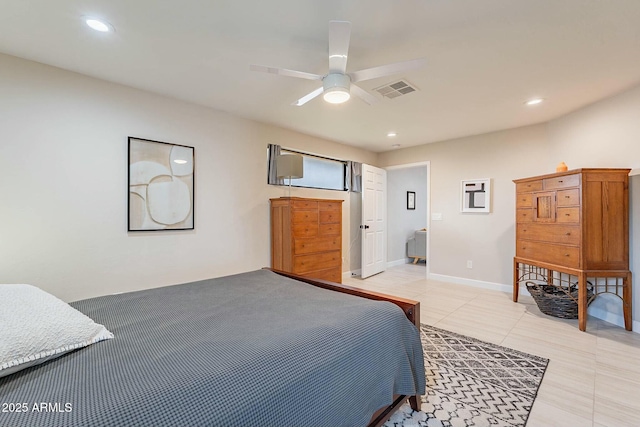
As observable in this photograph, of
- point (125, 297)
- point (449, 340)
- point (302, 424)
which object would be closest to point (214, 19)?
point (125, 297)

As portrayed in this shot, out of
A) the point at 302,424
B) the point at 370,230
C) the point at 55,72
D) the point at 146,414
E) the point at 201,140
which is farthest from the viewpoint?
the point at 370,230

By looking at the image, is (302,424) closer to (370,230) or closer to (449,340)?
(449,340)

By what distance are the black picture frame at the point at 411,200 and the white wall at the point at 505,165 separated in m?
1.53

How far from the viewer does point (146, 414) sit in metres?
0.77

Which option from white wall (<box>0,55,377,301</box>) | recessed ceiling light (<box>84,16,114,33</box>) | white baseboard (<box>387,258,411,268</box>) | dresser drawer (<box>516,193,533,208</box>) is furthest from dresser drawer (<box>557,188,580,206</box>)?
recessed ceiling light (<box>84,16,114,33</box>)

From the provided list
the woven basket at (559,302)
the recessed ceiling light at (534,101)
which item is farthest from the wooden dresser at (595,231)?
the recessed ceiling light at (534,101)

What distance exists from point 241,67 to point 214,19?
601 mm

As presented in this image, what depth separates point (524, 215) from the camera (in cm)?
356

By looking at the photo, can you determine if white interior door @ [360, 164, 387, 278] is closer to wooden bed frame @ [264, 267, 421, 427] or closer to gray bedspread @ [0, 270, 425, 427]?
wooden bed frame @ [264, 267, 421, 427]

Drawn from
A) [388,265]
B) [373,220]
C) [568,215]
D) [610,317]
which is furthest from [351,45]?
[388,265]

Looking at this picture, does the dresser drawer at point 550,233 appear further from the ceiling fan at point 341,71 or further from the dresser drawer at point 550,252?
the ceiling fan at point 341,71

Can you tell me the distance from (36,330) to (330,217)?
3.40m

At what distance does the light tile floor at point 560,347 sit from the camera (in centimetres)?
172

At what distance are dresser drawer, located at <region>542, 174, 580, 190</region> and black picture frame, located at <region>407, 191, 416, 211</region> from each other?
12.2ft
